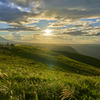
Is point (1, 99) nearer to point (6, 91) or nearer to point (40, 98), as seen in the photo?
point (6, 91)

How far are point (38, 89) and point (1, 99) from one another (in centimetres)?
121

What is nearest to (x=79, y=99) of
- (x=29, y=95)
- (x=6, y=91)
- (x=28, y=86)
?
(x=29, y=95)

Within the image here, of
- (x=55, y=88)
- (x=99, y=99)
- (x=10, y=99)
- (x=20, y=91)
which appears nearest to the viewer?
(x=10, y=99)

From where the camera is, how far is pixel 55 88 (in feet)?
12.3

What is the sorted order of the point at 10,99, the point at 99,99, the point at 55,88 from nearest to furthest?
the point at 10,99, the point at 99,99, the point at 55,88

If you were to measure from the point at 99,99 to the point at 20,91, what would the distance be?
2548 millimetres

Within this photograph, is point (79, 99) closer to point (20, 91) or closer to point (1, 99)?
point (20, 91)

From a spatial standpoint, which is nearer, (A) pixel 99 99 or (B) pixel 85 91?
(A) pixel 99 99

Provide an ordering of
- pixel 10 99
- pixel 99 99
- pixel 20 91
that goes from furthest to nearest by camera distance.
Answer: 1. pixel 20 91
2. pixel 99 99
3. pixel 10 99

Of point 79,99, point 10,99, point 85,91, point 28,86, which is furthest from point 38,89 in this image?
point 85,91

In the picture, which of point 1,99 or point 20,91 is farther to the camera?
point 20,91

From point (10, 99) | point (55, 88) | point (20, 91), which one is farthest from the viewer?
point (55, 88)

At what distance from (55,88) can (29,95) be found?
98 cm

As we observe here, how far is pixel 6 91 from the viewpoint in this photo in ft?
10.9
